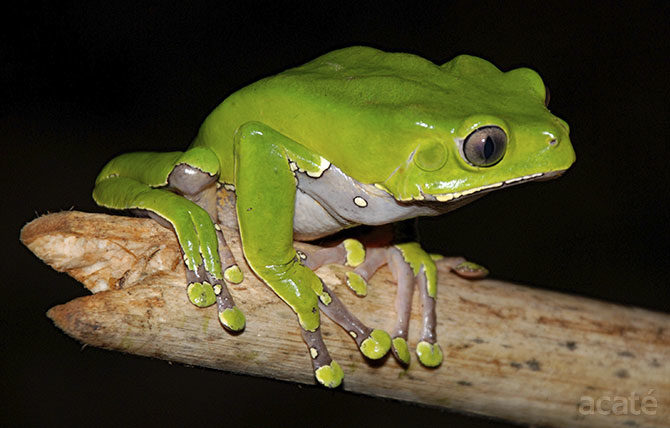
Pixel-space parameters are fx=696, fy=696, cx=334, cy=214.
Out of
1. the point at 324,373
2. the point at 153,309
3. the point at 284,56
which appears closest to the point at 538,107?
the point at 324,373

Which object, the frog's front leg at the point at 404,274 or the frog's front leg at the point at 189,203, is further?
the frog's front leg at the point at 404,274

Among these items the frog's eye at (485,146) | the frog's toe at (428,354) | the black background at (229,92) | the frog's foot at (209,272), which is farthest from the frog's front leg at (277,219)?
the black background at (229,92)

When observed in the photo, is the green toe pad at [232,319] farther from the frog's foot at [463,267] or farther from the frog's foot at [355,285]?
the frog's foot at [463,267]

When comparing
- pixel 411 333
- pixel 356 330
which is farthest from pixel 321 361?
pixel 411 333

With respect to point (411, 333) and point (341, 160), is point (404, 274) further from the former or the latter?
point (341, 160)

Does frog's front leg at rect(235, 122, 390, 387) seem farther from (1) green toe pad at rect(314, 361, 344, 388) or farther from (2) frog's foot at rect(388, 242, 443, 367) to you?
(2) frog's foot at rect(388, 242, 443, 367)

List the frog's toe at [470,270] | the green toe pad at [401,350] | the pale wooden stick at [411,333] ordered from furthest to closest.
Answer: the frog's toe at [470,270], the green toe pad at [401,350], the pale wooden stick at [411,333]
